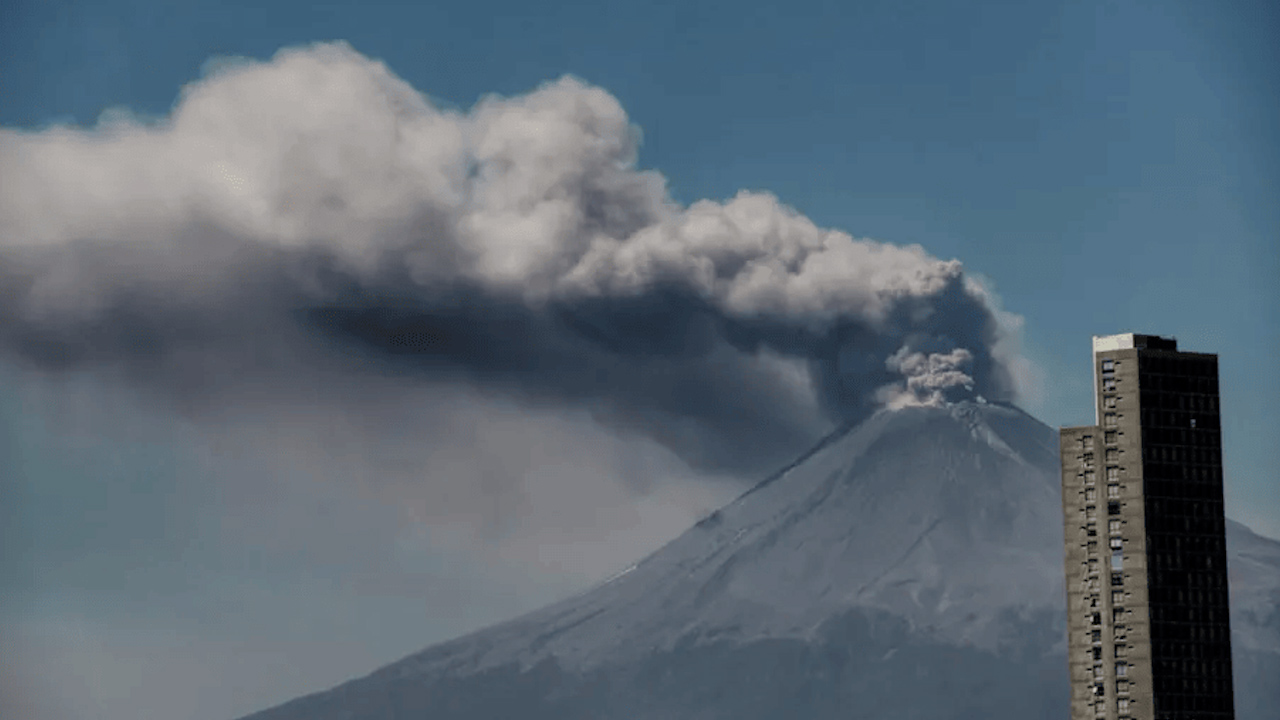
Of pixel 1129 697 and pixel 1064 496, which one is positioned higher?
pixel 1064 496

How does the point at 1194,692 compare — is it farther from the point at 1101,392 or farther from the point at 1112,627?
the point at 1101,392

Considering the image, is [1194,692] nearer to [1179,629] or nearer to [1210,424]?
[1179,629]

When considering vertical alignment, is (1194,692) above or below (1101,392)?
below

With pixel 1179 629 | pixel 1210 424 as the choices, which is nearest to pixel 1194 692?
pixel 1179 629

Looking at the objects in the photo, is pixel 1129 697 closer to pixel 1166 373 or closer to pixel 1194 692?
pixel 1194 692

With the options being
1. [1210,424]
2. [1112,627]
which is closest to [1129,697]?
[1112,627]
